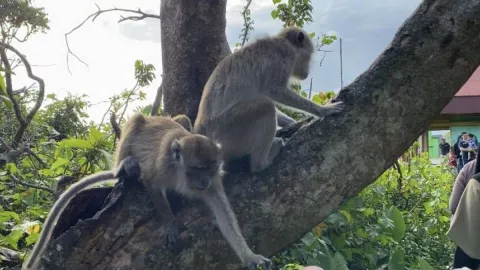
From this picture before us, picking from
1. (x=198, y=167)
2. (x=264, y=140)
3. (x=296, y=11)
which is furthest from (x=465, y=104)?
(x=198, y=167)

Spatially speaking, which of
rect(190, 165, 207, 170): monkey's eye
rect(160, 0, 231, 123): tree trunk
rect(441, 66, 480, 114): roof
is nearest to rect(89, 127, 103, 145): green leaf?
rect(160, 0, 231, 123): tree trunk

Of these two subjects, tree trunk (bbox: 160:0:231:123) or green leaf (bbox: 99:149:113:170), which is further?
tree trunk (bbox: 160:0:231:123)

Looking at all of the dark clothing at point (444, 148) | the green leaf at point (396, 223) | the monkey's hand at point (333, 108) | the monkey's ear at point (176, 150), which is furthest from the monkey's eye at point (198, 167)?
the dark clothing at point (444, 148)

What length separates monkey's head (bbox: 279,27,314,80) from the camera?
430 centimetres

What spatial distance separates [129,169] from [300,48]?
1.79 m

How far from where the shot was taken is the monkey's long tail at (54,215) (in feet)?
9.57

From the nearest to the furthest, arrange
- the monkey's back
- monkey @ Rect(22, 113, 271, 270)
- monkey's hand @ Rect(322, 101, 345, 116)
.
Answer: monkey @ Rect(22, 113, 271, 270) → monkey's hand @ Rect(322, 101, 345, 116) → the monkey's back

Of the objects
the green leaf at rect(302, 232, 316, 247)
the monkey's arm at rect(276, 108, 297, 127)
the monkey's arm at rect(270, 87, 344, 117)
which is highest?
the monkey's arm at rect(270, 87, 344, 117)

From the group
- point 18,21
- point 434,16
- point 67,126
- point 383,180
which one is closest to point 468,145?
point 383,180

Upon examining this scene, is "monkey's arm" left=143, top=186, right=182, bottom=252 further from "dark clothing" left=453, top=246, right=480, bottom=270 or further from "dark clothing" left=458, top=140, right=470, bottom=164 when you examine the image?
"dark clothing" left=458, top=140, right=470, bottom=164

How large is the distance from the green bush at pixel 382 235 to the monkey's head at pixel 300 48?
1.33 meters

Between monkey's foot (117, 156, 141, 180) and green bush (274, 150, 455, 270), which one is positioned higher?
monkey's foot (117, 156, 141, 180)

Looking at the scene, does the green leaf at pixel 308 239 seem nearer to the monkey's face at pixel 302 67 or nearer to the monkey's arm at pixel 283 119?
the monkey's arm at pixel 283 119

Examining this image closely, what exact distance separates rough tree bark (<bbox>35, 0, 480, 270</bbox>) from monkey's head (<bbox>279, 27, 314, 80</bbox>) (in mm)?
1211
